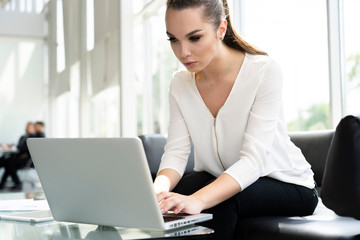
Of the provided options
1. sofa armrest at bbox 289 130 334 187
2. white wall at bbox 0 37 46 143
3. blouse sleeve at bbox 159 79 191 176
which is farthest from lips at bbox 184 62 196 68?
white wall at bbox 0 37 46 143

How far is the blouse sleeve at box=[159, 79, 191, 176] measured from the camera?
74.7 inches

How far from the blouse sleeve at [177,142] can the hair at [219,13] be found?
34cm

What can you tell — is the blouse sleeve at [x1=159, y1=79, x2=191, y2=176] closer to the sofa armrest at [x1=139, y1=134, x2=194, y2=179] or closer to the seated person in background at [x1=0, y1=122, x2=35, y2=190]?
the sofa armrest at [x1=139, y1=134, x2=194, y2=179]

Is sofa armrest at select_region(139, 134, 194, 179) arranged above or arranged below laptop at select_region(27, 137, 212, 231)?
below

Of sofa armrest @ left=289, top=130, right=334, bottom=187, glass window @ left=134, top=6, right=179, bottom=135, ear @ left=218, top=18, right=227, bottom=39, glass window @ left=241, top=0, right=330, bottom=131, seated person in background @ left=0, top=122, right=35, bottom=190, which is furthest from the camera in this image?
seated person in background @ left=0, top=122, right=35, bottom=190

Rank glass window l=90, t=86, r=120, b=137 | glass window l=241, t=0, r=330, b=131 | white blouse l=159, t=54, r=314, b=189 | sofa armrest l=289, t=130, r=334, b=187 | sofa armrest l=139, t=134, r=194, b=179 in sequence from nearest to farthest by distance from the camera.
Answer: white blouse l=159, t=54, r=314, b=189
sofa armrest l=289, t=130, r=334, b=187
sofa armrest l=139, t=134, r=194, b=179
glass window l=241, t=0, r=330, b=131
glass window l=90, t=86, r=120, b=137

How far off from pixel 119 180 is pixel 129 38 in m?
5.11

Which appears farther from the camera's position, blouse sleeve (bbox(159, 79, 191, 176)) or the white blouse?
blouse sleeve (bbox(159, 79, 191, 176))

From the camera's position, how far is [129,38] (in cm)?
616

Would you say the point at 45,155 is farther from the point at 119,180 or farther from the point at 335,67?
the point at 335,67

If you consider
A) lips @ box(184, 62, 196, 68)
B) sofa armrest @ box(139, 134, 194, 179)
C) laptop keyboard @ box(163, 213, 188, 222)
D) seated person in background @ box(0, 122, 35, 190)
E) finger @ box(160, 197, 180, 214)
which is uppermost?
lips @ box(184, 62, 196, 68)

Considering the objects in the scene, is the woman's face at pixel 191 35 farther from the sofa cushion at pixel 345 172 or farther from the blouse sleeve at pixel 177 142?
the sofa cushion at pixel 345 172

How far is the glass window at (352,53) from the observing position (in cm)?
310

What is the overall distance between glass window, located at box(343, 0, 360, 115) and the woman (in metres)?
1.46
